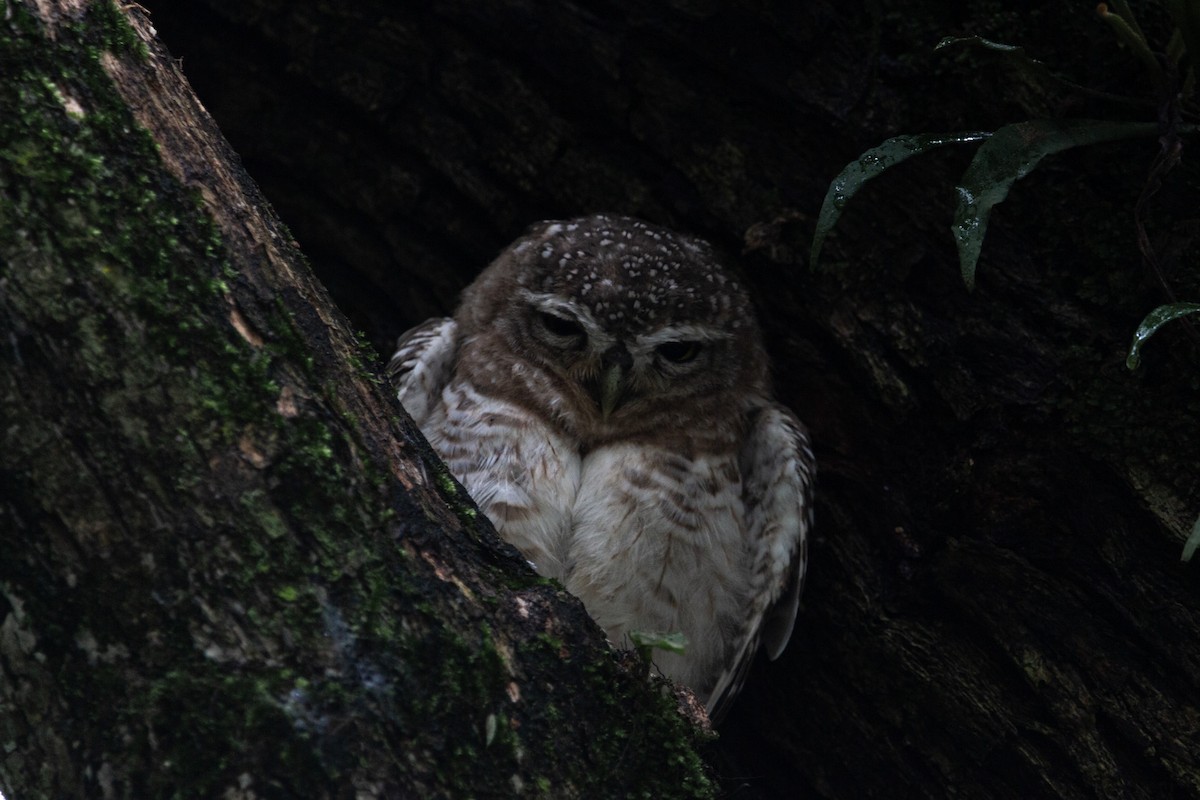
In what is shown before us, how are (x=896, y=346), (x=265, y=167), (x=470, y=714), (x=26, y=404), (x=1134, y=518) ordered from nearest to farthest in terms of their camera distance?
1. (x=26, y=404)
2. (x=470, y=714)
3. (x=1134, y=518)
4. (x=896, y=346)
5. (x=265, y=167)

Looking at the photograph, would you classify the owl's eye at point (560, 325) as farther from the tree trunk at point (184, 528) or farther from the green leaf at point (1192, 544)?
the green leaf at point (1192, 544)

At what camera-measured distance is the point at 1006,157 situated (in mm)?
2447

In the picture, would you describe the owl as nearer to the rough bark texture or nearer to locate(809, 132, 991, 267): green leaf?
the rough bark texture

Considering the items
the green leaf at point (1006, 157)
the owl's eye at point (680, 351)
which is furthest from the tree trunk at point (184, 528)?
the owl's eye at point (680, 351)

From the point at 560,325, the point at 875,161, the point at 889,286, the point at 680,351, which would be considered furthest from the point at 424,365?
the point at 875,161

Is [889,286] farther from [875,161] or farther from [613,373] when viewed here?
[613,373]

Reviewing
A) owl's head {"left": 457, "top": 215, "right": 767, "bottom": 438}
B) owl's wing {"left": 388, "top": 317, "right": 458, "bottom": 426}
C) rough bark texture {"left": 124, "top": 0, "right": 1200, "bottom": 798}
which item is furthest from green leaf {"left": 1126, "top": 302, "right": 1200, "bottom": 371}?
owl's wing {"left": 388, "top": 317, "right": 458, "bottom": 426}

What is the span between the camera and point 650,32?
3092mm

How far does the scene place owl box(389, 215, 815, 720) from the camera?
10.2 ft

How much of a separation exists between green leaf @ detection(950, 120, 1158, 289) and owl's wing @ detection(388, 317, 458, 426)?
1680 mm

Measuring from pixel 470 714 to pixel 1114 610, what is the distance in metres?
1.65

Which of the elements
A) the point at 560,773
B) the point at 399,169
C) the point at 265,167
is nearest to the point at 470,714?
the point at 560,773

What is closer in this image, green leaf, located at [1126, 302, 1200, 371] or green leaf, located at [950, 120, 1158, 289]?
green leaf, located at [1126, 302, 1200, 371]

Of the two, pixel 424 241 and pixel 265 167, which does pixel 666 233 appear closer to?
pixel 424 241
